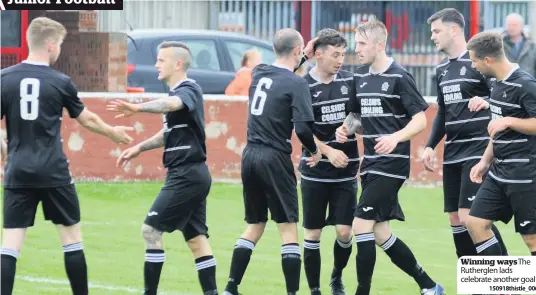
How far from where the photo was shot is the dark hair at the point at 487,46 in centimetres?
991

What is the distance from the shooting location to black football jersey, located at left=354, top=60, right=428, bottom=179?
10.6 metres

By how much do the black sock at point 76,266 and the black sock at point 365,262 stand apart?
2.21 meters

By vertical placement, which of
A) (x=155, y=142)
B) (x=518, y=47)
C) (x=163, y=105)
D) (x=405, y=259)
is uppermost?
(x=518, y=47)

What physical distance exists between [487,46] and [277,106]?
1.72 meters

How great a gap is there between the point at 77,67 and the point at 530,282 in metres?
10.5

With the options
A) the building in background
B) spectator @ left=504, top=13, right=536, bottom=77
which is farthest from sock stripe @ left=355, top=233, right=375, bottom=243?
the building in background

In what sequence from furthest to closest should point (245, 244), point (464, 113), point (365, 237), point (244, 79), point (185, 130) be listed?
point (244, 79), point (464, 113), point (245, 244), point (365, 237), point (185, 130)

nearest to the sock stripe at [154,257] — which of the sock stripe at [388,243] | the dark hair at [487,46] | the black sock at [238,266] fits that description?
the black sock at [238,266]

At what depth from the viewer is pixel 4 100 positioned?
9586mm

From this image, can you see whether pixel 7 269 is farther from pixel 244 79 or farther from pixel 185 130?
pixel 244 79

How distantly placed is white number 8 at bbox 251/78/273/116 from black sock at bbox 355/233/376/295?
4.30 ft

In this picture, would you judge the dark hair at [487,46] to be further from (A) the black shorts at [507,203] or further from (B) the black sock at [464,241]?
(B) the black sock at [464,241]

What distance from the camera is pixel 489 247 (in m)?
10.2

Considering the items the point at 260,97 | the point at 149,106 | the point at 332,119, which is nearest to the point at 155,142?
the point at 149,106
